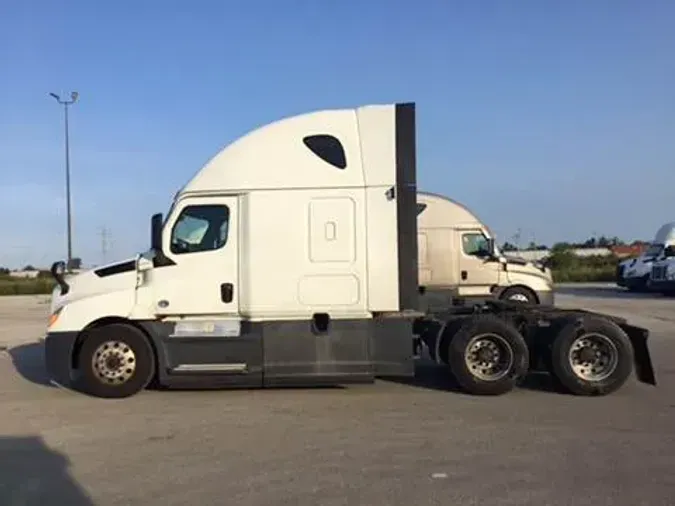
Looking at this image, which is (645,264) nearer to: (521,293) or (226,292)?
(521,293)

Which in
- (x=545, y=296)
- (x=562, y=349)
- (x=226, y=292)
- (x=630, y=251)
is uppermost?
(x=630, y=251)

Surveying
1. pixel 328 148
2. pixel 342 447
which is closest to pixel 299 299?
pixel 328 148

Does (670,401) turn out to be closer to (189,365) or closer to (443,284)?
(189,365)

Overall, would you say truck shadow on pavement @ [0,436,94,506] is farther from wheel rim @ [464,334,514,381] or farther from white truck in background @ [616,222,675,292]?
white truck in background @ [616,222,675,292]

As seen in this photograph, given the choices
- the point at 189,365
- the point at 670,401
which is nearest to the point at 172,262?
the point at 189,365

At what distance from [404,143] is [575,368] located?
366 centimetres

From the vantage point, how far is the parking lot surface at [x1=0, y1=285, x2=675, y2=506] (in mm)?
6395

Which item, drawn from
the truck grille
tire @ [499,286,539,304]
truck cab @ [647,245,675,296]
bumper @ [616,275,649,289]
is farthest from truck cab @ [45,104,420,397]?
bumper @ [616,275,649,289]

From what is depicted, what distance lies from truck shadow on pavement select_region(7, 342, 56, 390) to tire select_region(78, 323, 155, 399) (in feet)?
5.25

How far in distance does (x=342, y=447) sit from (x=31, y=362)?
9.23 m

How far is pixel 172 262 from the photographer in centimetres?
1091

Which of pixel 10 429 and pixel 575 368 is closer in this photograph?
pixel 10 429

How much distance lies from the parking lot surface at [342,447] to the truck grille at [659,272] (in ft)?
81.9

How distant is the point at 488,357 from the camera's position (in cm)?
1088
